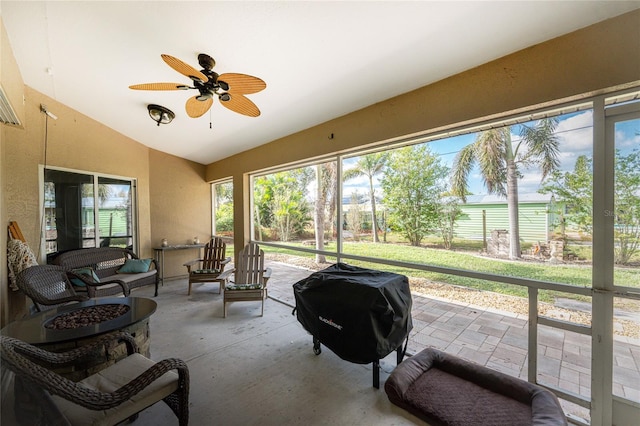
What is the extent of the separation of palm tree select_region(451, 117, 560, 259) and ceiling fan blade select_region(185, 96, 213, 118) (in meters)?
2.73

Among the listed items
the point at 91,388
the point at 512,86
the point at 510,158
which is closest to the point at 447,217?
the point at 510,158

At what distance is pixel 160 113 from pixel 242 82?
6.96 ft

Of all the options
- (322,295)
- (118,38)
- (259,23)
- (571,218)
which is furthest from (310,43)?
(571,218)

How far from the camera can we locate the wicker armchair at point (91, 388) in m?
1.09

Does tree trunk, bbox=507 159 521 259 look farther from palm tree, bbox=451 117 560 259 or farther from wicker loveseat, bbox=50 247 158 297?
wicker loveseat, bbox=50 247 158 297

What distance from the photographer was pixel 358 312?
6.20 feet

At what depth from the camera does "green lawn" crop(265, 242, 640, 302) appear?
183cm

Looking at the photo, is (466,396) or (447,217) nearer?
(466,396)

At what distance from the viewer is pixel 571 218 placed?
1.97 meters

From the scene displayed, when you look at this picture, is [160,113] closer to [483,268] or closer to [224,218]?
[224,218]

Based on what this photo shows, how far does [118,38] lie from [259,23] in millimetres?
1310

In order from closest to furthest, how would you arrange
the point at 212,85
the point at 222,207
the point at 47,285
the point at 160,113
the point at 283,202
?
the point at 212,85
the point at 47,285
the point at 160,113
the point at 283,202
the point at 222,207

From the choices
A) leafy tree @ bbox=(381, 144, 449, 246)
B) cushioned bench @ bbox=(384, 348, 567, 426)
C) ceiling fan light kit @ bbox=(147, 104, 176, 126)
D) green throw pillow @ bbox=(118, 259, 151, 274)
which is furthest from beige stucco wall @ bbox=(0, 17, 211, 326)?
cushioned bench @ bbox=(384, 348, 567, 426)

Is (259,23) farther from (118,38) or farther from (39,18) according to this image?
(39,18)
